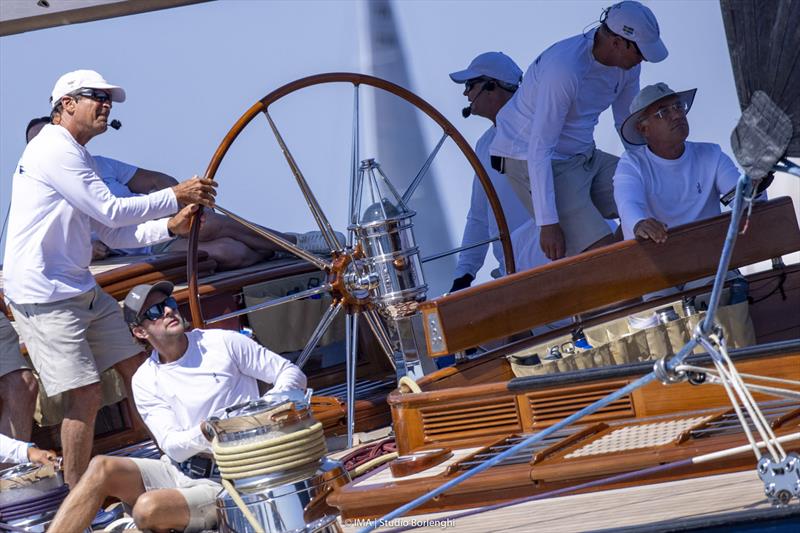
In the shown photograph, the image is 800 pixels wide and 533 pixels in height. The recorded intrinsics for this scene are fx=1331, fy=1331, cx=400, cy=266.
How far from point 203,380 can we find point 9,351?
2.60 feet

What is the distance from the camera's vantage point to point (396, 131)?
5.60 metres

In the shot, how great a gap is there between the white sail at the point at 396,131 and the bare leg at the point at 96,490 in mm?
2668

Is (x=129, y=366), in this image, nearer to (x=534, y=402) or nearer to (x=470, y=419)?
(x=470, y=419)

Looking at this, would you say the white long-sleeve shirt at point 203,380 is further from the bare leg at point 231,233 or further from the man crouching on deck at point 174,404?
the bare leg at point 231,233

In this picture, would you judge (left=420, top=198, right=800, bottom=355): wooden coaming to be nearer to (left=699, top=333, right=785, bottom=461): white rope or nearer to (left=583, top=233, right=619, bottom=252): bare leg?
(left=583, top=233, right=619, bottom=252): bare leg

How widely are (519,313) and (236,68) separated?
3126mm

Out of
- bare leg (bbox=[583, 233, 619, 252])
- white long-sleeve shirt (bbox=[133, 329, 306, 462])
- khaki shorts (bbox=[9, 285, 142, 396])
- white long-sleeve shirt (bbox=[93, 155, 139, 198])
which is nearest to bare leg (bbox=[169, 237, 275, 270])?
white long-sleeve shirt (bbox=[93, 155, 139, 198])

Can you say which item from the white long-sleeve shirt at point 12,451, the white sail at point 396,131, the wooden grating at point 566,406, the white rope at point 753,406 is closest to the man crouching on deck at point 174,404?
the white long-sleeve shirt at point 12,451

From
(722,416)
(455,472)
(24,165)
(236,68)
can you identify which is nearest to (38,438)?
(24,165)

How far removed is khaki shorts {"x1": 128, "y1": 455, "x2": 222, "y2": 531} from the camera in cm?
288

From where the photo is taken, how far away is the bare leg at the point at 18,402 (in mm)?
3496

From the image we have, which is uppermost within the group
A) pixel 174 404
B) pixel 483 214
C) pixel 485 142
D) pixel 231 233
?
pixel 485 142

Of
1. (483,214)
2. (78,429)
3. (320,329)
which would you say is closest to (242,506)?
(78,429)

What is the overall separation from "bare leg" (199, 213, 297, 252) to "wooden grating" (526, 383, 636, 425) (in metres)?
1.77
